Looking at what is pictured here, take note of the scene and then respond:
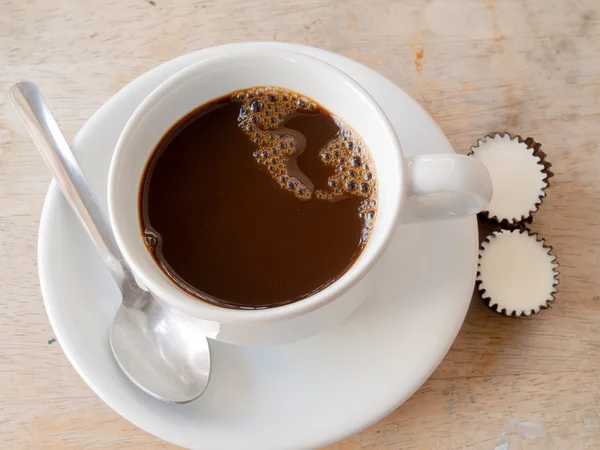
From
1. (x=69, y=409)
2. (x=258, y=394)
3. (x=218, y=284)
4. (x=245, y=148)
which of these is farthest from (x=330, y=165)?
(x=69, y=409)

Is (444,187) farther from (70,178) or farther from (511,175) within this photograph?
(70,178)

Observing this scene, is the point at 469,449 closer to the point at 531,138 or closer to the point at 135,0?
the point at 531,138

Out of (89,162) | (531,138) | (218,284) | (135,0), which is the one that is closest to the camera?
(218,284)

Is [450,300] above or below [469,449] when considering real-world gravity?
above

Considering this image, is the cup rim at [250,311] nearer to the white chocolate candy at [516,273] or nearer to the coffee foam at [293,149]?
the coffee foam at [293,149]

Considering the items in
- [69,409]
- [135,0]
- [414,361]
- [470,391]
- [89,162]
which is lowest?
[69,409]

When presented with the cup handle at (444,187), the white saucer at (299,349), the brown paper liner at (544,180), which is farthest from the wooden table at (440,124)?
the cup handle at (444,187)

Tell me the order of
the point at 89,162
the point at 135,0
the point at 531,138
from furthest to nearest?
the point at 135,0, the point at 531,138, the point at 89,162
